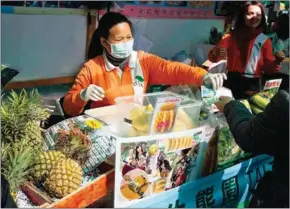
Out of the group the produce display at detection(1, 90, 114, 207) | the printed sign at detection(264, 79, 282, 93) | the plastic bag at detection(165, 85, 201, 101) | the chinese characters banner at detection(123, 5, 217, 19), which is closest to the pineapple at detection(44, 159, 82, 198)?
the produce display at detection(1, 90, 114, 207)

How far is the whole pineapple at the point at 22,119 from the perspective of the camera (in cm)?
160

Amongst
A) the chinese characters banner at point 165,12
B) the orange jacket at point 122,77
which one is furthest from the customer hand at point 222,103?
the chinese characters banner at point 165,12

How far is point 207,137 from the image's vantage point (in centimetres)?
173

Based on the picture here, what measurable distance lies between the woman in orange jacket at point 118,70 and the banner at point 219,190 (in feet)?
1.63

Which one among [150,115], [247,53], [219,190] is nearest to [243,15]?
[247,53]

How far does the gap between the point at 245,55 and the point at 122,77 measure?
5.44 feet

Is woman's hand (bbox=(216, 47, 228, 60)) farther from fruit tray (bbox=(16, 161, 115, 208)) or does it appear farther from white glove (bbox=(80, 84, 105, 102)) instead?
fruit tray (bbox=(16, 161, 115, 208))

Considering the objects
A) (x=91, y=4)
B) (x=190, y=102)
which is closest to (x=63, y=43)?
(x=91, y=4)

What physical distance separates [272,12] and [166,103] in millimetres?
3776

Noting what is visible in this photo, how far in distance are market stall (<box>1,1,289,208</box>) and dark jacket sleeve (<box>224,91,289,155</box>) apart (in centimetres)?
19

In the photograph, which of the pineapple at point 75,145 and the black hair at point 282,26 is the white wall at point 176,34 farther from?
the pineapple at point 75,145

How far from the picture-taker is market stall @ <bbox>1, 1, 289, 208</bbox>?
151cm

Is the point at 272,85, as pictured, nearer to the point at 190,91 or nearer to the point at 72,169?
the point at 190,91

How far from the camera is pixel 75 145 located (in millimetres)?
1648
